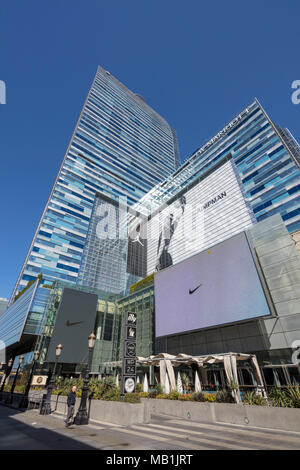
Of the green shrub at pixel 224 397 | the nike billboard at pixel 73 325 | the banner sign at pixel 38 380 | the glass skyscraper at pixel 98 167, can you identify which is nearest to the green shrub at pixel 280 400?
the green shrub at pixel 224 397

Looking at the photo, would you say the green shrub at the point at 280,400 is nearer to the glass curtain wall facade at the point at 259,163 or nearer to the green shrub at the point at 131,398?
the green shrub at the point at 131,398

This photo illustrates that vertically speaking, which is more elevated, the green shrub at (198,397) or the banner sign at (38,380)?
the banner sign at (38,380)

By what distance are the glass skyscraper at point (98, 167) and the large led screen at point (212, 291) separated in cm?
5083

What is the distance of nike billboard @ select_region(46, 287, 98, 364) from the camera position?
3244cm

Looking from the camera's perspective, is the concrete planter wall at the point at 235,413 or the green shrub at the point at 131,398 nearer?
the concrete planter wall at the point at 235,413

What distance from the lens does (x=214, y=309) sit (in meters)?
24.6

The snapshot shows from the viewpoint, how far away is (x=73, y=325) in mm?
34562

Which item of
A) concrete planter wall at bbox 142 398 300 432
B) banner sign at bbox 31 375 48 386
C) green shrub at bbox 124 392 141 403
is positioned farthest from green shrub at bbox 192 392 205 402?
banner sign at bbox 31 375 48 386

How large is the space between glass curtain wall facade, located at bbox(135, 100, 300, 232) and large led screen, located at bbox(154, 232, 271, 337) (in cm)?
3236

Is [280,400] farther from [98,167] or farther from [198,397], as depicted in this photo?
[98,167]

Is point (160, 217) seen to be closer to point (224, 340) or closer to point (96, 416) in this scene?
point (224, 340)

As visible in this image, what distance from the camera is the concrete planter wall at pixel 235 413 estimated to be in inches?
351

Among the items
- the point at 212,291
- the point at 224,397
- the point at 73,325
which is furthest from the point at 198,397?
the point at 73,325
